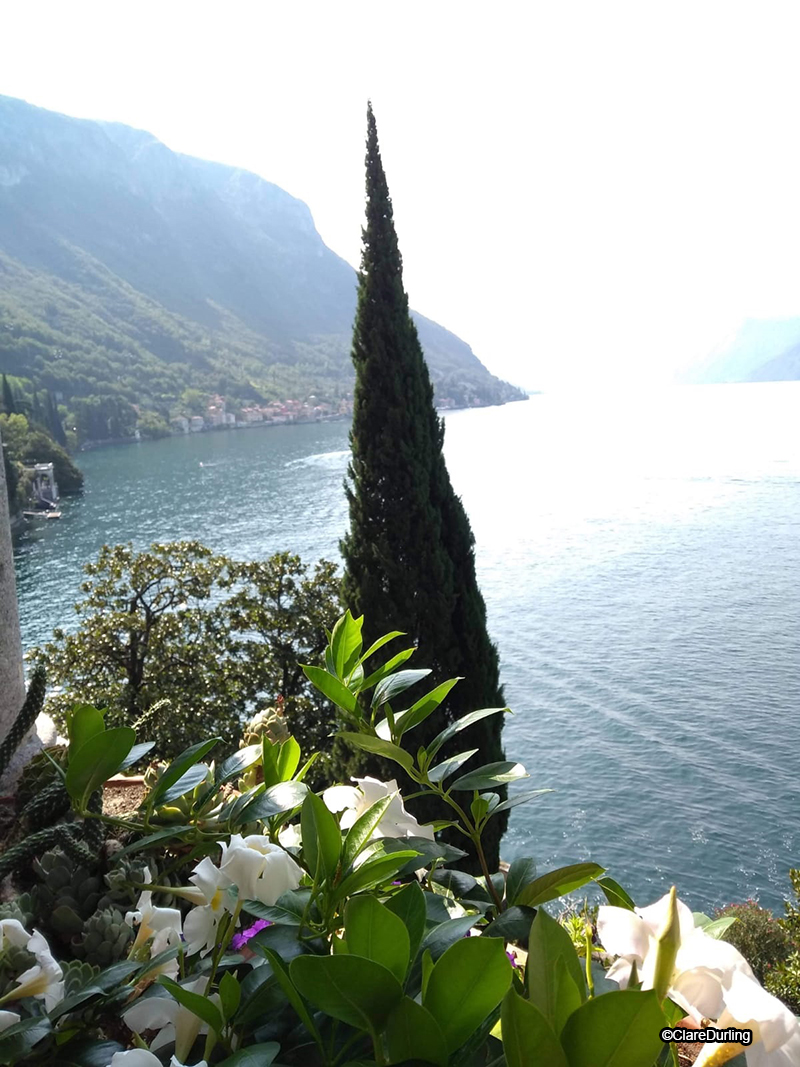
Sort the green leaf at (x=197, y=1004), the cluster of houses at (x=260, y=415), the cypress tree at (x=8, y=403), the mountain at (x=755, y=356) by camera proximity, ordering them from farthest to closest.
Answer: the mountain at (x=755, y=356)
the cluster of houses at (x=260, y=415)
the cypress tree at (x=8, y=403)
the green leaf at (x=197, y=1004)

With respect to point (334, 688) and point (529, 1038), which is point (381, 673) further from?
point (529, 1038)

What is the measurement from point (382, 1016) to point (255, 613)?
795 centimetres

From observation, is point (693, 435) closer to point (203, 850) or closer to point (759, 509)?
point (759, 509)

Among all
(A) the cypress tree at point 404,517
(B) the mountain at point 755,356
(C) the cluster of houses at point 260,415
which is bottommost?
(A) the cypress tree at point 404,517

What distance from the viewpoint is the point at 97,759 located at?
0.69 m

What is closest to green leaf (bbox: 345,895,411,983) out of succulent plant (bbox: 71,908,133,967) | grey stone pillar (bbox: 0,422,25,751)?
succulent plant (bbox: 71,908,133,967)

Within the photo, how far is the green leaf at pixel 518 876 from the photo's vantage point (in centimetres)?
72

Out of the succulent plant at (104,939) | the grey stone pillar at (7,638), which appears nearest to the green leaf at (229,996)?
the succulent plant at (104,939)

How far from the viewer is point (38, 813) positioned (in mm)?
1021

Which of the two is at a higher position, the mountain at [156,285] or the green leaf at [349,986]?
the mountain at [156,285]

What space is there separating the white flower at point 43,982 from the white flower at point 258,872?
0.14m

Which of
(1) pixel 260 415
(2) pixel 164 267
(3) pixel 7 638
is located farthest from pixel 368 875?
(2) pixel 164 267

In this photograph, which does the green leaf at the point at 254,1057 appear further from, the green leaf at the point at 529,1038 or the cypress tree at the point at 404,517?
the cypress tree at the point at 404,517

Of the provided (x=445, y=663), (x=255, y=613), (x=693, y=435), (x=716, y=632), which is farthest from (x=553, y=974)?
(x=693, y=435)
